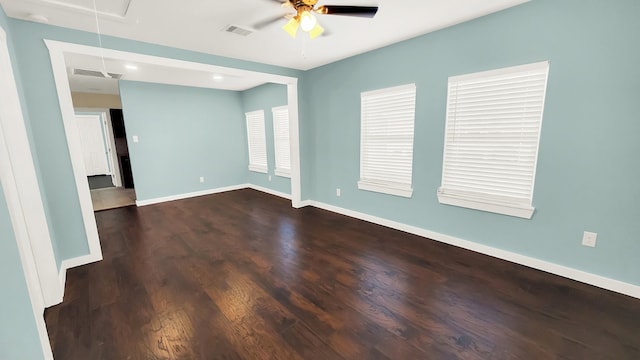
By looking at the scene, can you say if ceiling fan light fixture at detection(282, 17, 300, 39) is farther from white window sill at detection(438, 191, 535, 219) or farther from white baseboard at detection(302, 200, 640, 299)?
white baseboard at detection(302, 200, 640, 299)

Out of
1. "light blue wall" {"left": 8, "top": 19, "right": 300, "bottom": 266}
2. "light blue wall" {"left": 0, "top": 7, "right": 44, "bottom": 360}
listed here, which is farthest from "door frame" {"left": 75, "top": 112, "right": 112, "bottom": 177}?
"light blue wall" {"left": 0, "top": 7, "right": 44, "bottom": 360}

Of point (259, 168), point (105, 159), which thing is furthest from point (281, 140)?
point (105, 159)

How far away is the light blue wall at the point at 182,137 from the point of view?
506 centimetres

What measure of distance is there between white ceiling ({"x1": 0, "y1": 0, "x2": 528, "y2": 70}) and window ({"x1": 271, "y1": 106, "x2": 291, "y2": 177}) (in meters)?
2.07

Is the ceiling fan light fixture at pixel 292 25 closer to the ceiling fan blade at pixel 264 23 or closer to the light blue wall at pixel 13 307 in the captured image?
the ceiling fan blade at pixel 264 23

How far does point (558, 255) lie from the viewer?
242 cm

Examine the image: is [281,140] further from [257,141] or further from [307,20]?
[307,20]

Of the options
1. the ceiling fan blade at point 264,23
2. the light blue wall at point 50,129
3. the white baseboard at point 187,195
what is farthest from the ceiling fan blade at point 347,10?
the white baseboard at point 187,195

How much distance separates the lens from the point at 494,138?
2.67 meters

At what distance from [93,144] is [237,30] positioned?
945cm

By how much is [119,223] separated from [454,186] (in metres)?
5.05

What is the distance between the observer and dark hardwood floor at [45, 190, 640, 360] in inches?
65.0

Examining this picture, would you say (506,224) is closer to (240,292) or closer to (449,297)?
(449,297)

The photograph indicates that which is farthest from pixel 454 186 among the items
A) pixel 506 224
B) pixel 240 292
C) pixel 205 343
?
pixel 205 343
